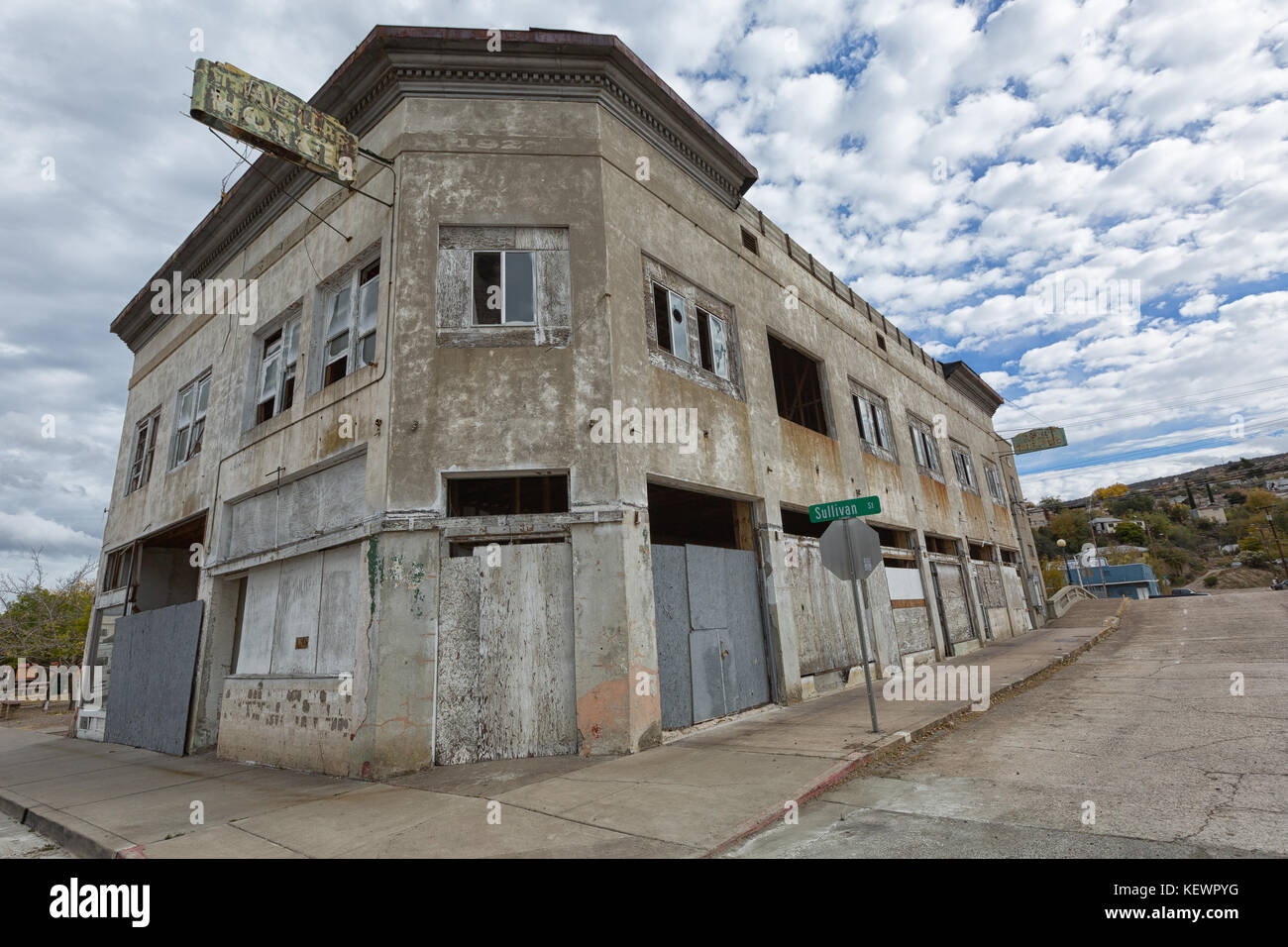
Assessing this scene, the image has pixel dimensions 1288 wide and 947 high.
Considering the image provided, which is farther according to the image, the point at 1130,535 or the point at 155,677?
the point at 1130,535

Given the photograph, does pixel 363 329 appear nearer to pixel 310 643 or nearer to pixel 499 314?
pixel 499 314

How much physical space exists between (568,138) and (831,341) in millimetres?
8766

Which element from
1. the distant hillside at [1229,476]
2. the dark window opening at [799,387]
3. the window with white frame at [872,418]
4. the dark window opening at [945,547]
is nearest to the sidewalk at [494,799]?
the dark window opening at [799,387]

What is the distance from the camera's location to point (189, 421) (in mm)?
14516

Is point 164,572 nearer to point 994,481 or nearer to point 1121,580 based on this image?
point 994,481

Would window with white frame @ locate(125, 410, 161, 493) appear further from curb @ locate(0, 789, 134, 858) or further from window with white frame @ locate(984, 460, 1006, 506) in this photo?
window with white frame @ locate(984, 460, 1006, 506)

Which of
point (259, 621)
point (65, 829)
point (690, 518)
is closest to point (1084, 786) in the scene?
point (65, 829)

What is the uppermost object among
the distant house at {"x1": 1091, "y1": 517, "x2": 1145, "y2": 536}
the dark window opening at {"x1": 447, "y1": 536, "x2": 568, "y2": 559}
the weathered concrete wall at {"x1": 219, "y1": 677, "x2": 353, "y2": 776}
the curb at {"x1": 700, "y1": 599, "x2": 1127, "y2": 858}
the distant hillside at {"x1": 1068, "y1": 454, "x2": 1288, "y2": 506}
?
the distant hillside at {"x1": 1068, "y1": 454, "x2": 1288, "y2": 506}

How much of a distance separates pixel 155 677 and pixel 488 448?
9.82m

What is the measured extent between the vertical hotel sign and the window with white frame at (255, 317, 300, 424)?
3311mm

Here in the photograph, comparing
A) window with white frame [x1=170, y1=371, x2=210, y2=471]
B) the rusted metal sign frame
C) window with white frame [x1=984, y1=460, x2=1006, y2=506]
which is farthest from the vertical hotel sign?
the rusted metal sign frame

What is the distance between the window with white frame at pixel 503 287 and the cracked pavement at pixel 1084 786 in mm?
7218

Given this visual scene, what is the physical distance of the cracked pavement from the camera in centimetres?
379
